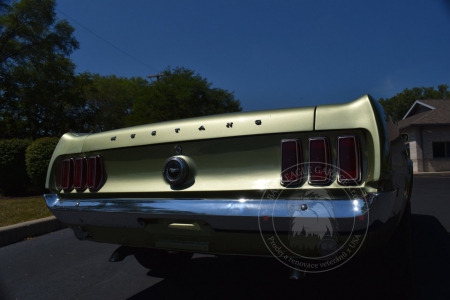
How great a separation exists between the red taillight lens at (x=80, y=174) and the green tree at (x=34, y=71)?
61.8 ft

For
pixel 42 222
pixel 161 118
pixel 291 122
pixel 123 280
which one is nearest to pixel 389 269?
pixel 291 122

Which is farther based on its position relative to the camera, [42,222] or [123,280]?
[42,222]

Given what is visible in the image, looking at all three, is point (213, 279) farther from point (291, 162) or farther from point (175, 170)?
point (291, 162)

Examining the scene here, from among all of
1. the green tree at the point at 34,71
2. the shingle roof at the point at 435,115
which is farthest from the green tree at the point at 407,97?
the green tree at the point at 34,71

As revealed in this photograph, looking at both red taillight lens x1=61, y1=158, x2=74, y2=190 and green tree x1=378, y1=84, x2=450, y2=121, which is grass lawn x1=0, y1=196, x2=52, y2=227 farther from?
green tree x1=378, y1=84, x2=450, y2=121

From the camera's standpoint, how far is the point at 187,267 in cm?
409

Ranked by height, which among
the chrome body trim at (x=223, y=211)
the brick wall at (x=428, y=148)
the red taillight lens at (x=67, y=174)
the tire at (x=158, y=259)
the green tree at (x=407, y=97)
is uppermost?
the green tree at (x=407, y=97)

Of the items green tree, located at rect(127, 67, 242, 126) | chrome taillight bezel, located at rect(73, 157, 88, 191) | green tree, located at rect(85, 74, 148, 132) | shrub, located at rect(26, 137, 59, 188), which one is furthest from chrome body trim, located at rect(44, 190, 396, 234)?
green tree, located at rect(85, 74, 148, 132)

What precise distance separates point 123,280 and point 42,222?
3.32m

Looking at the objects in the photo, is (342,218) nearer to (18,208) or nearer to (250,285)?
(250,285)

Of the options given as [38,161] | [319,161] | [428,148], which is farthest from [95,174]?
[428,148]

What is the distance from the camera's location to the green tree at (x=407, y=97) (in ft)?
220

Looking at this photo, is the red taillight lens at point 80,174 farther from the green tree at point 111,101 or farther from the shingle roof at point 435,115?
the green tree at point 111,101

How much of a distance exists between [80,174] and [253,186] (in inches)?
54.7
